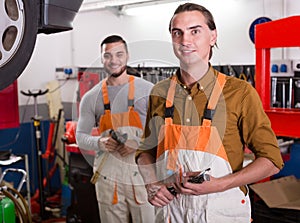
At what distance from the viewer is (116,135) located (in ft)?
7.94

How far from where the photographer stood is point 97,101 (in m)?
2.54

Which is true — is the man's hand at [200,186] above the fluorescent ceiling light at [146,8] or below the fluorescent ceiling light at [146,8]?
below

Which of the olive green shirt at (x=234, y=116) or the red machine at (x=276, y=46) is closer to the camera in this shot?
the olive green shirt at (x=234, y=116)

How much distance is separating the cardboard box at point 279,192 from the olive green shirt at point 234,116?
118 centimetres

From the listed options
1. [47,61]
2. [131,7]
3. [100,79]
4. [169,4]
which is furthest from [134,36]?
[100,79]

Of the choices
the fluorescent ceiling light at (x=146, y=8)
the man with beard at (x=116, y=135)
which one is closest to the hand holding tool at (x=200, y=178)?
the man with beard at (x=116, y=135)

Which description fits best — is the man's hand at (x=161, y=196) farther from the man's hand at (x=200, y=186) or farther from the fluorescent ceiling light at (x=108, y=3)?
the fluorescent ceiling light at (x=108, y=3)

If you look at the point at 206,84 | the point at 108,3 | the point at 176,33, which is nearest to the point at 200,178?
the point at 206,84

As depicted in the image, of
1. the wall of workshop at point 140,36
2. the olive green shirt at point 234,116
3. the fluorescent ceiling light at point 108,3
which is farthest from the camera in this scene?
the fluorescent ceiling light at point 108,3

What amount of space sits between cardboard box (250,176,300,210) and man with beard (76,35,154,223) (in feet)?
2.47

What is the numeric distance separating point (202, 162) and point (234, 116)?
0.72 ft

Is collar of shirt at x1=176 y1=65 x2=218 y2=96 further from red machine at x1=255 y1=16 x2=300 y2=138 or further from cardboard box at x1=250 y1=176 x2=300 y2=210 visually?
cardboard box at x1=250 y1=176 x2=300 y2=210

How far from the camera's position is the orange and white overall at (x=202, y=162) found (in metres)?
1.68

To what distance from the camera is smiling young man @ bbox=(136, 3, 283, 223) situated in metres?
1.65
